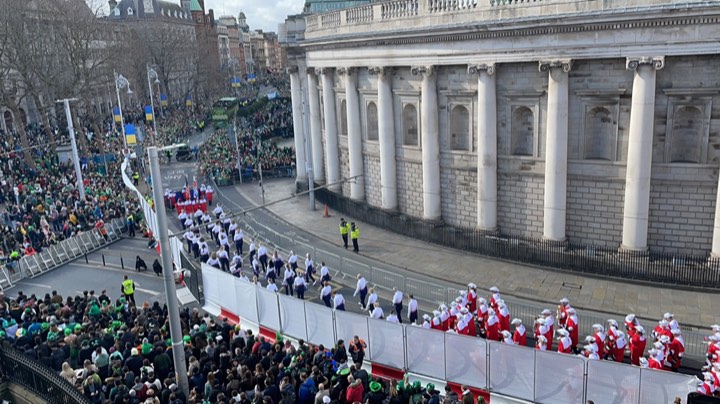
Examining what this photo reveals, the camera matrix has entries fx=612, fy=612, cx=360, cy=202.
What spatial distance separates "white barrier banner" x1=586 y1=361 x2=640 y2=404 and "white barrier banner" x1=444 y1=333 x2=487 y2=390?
2.36 metres

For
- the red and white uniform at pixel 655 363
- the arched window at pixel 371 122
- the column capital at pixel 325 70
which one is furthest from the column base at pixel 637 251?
the column capital at pixel 325 70

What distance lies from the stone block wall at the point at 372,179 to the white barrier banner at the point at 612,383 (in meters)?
20.5

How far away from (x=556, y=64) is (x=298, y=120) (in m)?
21.3

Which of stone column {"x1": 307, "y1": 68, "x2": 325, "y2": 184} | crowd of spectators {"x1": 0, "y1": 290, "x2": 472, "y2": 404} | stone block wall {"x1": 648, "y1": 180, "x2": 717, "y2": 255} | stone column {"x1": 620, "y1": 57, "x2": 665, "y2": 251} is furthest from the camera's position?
stone column {"x1": 307, "y1": 68, "x2": 325, "y2": 184}

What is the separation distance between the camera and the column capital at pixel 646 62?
20.7m

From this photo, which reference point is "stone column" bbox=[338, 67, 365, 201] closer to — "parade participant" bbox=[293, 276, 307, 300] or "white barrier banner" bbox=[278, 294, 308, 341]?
"parade participant" bbox=[293, 276, 307, 300]

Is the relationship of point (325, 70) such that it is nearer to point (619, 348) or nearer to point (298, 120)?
point (298, 120)

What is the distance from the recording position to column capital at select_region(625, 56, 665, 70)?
20688 mm

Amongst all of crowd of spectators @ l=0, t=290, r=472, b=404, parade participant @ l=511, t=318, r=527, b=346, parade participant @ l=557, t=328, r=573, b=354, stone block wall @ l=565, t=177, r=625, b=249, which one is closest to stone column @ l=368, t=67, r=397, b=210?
stone block wall @ l=565, t=177, r=625, b=249

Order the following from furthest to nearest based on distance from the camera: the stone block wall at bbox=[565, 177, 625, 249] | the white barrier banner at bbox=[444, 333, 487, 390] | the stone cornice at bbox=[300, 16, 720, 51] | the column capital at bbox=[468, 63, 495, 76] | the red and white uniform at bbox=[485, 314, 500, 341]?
the column capital at bbox=[468, 63, 495, 76] < the stone block wall at bbox=[565, 177, 625, 249] < the stone cornice at bbox=[300, 16, 720, 51] < the red and white uniform at bbox=[485, 314, 500, 341] < the white barrier banner at bbox=[444, 333, 487, 390]

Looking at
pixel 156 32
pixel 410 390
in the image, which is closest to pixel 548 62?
pixel 410 390

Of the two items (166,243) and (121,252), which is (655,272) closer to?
(166,243)

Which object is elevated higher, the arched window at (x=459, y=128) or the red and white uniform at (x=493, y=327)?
the arched window at (x=459, y=128)

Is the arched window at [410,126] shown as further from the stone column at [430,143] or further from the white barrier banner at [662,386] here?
the white barrier banner at [662,386]
